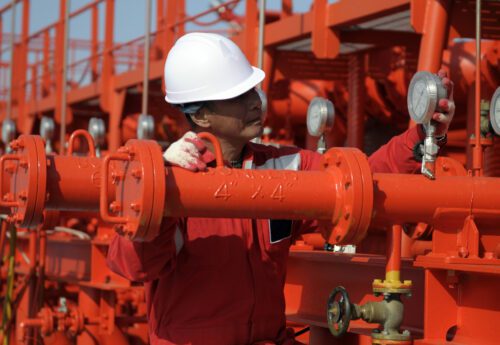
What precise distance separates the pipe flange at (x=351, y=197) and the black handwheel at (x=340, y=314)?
0.72ft

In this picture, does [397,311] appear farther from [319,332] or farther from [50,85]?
[50,85]

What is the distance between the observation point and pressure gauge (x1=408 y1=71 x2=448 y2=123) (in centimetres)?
308

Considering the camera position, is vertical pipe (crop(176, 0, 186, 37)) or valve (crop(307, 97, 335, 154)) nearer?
valve (crop(307, 97, 335, 154))

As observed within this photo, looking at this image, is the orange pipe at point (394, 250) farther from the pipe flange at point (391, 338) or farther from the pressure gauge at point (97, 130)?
the pressure gauge at point (97, 130)

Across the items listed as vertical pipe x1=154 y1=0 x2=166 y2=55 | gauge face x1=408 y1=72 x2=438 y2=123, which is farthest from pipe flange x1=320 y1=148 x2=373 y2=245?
vertical pipe x1=154 y1=0 x2=166 y2=55

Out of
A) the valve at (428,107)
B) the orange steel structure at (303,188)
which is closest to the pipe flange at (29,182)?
→ the orange steel structure at (303,188)

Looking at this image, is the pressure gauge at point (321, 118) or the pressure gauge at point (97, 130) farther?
the pressure gauge at point (97, 130)

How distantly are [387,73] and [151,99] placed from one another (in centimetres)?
418

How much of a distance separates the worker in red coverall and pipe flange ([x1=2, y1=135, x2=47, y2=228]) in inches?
19.7

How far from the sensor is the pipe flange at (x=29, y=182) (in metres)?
2.99

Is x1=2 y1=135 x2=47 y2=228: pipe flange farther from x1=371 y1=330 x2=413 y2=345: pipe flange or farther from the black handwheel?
x1=371 y1=330 x2=413 y2=345: pipe flange

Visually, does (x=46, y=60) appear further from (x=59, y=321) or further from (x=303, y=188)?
(x=303, y=188)

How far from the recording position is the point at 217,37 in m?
3.52

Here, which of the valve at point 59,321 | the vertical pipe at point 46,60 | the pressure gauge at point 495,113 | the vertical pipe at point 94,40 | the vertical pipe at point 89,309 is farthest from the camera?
the vertical pipe at point 46,60
